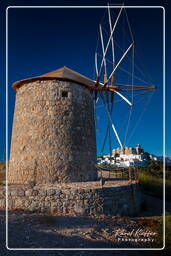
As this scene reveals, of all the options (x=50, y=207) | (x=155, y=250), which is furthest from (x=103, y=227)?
(x=50, y=207)

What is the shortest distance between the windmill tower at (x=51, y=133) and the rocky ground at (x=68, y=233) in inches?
78.8

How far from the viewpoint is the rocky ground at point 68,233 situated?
381 centimetres

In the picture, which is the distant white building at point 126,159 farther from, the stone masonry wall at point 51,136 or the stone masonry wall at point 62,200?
the stone masonry wall at point 62,200

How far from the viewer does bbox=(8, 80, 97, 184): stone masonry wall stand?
298 inches

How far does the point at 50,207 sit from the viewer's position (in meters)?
6.02

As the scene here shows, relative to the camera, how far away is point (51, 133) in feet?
25.4

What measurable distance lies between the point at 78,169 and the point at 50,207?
2.06m

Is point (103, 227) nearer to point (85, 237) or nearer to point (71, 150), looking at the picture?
point (85, 237)

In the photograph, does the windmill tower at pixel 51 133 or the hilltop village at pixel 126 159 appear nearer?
the windmill tower at pixel 51 133

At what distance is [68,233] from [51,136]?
3.89m

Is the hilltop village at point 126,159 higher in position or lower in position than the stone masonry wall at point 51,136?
lower

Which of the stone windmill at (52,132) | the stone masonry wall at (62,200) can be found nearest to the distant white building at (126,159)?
the stone windmill at (52,132)

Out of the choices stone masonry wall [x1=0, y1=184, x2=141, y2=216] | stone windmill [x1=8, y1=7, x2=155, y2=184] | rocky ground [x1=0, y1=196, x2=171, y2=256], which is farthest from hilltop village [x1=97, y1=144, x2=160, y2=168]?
rocky ground [x1=0, y1=196, x2=171, y2=256]

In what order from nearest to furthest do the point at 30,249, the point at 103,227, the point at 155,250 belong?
the point at 30,249 → the point at 155,250 → the point at 103,227
